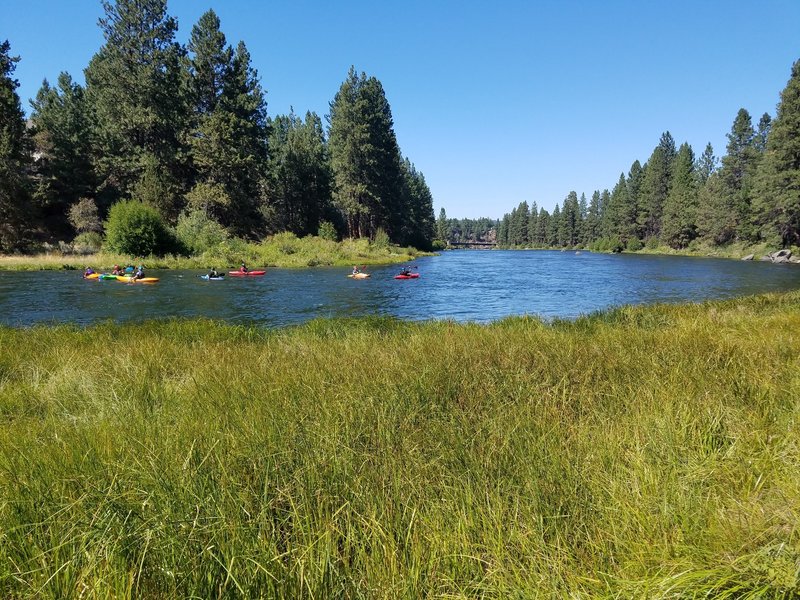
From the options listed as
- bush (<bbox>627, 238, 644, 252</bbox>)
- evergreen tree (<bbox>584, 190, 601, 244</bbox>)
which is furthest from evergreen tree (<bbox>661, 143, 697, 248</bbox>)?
evergreen tree (<bbox>584, 190, 601, 244</bbox>)

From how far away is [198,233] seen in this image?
44531 mm

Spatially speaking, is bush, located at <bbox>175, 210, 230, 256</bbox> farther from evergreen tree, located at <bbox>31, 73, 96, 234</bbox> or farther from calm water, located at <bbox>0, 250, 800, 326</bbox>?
evergreen tree, located at <bbox>31, 73, 96, 234</bbox>

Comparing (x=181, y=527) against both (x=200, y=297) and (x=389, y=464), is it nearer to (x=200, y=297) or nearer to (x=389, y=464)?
(x=389, y=464)

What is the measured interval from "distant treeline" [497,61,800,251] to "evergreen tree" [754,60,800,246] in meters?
0.09

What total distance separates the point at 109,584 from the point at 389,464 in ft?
5.63

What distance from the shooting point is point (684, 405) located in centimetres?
395

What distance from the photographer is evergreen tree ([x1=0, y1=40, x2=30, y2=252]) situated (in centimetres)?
3819

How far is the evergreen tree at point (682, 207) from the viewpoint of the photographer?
7806 centimetres

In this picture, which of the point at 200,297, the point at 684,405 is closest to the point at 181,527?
the point at 684,405

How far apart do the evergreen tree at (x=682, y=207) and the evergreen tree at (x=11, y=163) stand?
9094 centimetres

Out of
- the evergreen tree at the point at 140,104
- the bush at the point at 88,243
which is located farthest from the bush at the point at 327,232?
the bush at the point at 88,243

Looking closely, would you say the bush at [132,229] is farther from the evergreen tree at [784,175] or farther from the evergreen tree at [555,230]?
the evergreen tree at [555,230]

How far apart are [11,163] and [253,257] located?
845 inches

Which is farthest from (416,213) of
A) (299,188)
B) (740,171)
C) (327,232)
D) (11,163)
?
Result: (11,163)
